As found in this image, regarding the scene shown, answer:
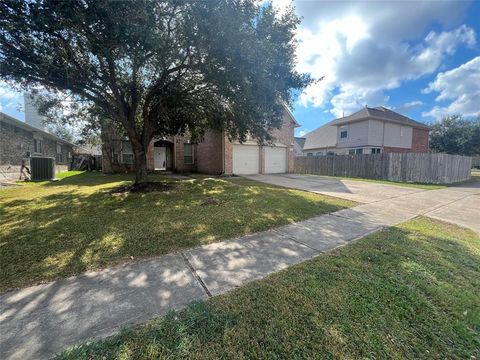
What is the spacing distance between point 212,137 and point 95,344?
16.3 m

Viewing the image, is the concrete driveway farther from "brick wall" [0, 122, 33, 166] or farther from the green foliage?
the green foliage

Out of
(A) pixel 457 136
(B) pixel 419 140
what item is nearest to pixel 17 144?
(B) pixel 419 140

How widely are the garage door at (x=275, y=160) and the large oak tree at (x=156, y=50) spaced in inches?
347

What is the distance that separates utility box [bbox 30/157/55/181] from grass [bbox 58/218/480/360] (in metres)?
14.0

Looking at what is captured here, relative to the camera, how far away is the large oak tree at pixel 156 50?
15.6 feet

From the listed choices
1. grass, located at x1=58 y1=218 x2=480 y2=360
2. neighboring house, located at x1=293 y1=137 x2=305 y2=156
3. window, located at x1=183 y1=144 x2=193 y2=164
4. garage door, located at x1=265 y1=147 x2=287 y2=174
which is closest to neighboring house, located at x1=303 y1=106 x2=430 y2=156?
garage door, located at x1=265 y1=147 x2=287 y2=174

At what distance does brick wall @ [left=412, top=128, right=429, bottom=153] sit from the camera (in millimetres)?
24531

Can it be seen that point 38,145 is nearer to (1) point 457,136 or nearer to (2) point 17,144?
(2) point 17,144

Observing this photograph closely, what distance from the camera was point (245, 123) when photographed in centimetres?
984

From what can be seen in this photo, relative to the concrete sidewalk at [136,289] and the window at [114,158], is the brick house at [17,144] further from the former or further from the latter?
the concrete sidewalk at [136,289]

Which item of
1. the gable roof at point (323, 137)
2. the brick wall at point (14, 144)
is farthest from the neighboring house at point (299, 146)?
the brick wall at point (14, 144)

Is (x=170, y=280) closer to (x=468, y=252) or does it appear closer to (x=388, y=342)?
(x=388, y=342)

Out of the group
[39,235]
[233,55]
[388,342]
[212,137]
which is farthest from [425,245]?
[212,137]

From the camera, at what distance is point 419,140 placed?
82.1ft
